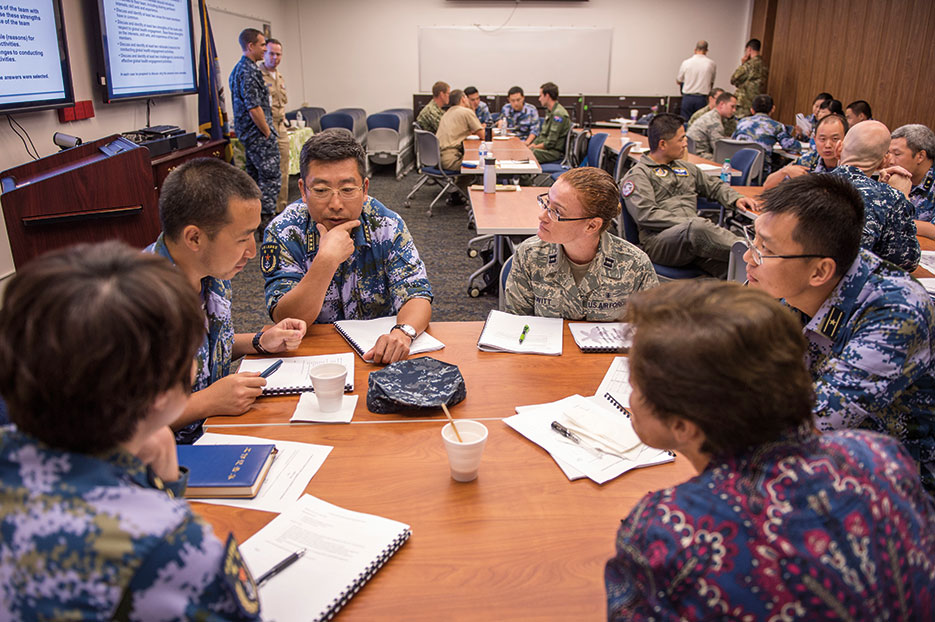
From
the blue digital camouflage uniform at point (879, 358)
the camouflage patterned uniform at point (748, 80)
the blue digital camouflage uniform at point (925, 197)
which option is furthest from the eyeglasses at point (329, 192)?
the camouflage patterned uniform at point (748, 80)

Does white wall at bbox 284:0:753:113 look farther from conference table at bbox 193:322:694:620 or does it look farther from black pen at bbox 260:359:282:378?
conference table at bbox 193:322:694:620

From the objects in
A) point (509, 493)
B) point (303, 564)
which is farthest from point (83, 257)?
point (509, 493)

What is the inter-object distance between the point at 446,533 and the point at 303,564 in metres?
0.26

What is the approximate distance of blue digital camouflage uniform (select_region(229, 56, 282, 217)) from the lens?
598cm

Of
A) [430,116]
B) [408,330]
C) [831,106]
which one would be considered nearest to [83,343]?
[408,330]

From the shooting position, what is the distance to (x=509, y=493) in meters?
1.28

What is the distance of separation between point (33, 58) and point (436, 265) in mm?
3179

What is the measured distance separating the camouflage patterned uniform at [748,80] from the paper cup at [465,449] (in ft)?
→ 32.8

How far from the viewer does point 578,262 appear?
2.37m

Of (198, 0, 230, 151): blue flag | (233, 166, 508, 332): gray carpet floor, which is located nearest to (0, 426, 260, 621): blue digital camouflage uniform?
(233, 166, 508, 332): gray carpet floor

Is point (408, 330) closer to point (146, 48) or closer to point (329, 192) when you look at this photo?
point (329, 192)

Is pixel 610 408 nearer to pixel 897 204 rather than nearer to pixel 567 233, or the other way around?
pixel 567 233

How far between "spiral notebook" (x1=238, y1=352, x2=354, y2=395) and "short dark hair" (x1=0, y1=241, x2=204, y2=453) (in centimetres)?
97

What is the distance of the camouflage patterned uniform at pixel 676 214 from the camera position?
11.5ft
